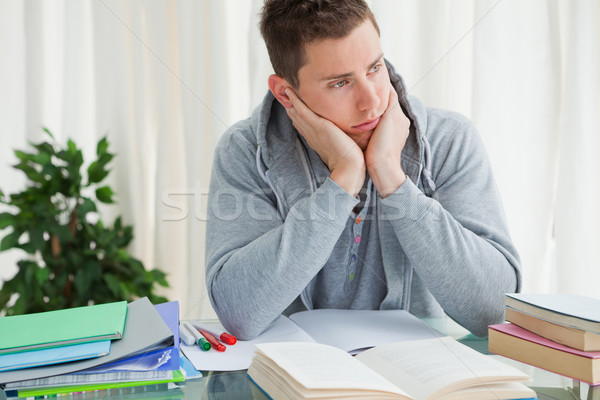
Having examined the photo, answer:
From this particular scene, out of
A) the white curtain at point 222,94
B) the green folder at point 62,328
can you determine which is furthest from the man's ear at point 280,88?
the white curtain at point 222,94

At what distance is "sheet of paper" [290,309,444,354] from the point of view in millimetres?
900

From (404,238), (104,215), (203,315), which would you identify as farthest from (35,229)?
(404,238)

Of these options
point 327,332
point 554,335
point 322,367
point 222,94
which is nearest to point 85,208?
point 222,94

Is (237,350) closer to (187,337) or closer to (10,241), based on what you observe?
(187,337)

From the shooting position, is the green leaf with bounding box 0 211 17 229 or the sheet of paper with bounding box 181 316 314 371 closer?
the sheet of paper with bounding box 181 316 314 371

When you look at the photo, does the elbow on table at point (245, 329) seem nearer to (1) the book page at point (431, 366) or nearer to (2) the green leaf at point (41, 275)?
(1) the book page at point (431, 366)

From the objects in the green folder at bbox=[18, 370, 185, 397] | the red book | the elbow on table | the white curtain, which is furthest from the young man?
the white curtain

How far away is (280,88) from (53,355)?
73 cm

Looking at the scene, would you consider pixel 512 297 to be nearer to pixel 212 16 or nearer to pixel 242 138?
pixel 242 138

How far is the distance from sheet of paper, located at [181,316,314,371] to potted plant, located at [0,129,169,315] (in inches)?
54.6

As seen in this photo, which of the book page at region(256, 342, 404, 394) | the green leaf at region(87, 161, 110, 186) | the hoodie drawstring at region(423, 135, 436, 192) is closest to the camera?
the book page at region(256, 342, 404, 394)

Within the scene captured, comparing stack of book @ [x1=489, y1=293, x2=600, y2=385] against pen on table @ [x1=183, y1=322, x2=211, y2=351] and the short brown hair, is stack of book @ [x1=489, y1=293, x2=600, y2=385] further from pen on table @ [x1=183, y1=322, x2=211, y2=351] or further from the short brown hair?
the short brown hair

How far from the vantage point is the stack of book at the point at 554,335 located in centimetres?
75

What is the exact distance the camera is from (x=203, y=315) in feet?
7.93
